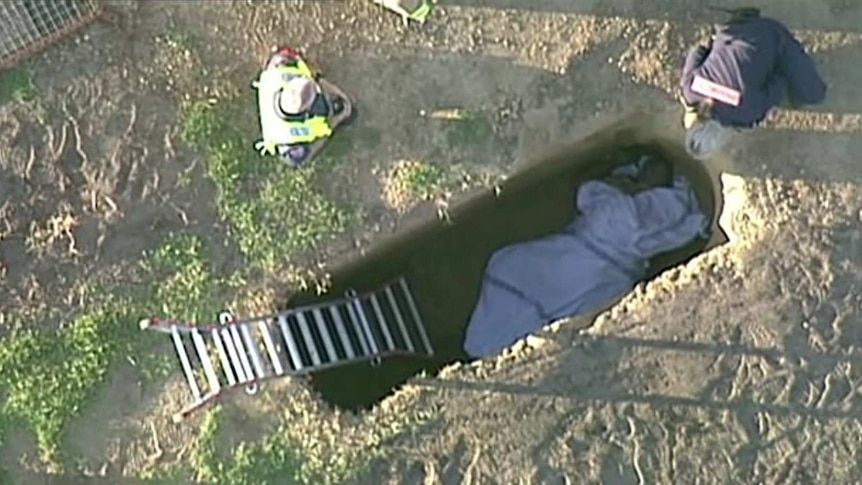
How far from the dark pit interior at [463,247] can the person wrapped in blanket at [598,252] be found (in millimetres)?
132

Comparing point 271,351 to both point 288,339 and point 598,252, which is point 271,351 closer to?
point 288,339

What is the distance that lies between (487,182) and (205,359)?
2.27 metres

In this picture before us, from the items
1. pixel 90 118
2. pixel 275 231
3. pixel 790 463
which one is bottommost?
pixel 790 463

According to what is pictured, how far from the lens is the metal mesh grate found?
813cm

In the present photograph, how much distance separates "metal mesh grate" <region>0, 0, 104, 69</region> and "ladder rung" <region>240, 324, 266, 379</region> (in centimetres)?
235

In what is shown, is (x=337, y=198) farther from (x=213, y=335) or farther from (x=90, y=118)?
(x=90, y=118)

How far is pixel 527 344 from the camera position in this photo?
8273mm

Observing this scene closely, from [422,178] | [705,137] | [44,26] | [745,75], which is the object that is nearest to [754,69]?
[745,75]

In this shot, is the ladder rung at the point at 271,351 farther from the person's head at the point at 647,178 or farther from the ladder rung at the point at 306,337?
the person's head at the point at 647,178

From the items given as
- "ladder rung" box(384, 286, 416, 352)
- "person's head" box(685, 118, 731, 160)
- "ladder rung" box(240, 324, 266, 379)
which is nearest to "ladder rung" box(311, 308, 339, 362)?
A: "ladder rung" box(240, 324, 266, 379)

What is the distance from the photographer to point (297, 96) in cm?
750

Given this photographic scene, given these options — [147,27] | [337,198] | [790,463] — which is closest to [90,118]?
[147,27]

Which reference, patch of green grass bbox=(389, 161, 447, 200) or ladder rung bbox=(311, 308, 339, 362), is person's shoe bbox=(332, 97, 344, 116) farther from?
ladder rung bbox=(311, 308, 339, 362)

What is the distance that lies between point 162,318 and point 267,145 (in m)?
1.42
